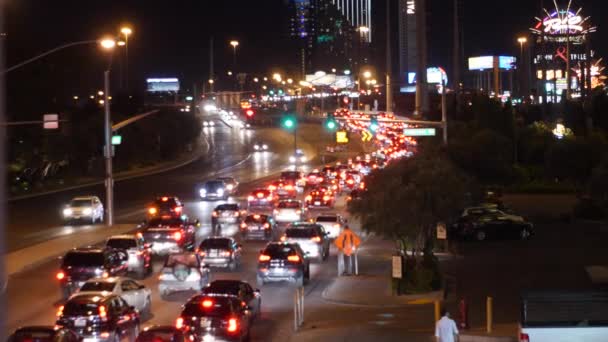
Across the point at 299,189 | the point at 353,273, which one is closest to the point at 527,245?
the point at 353,273

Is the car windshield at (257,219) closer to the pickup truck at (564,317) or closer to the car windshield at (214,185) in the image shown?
the car windshield at (214,185)

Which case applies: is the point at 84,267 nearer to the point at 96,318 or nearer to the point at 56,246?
the point at 96,318

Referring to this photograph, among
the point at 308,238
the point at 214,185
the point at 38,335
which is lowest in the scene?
the point at 308,238

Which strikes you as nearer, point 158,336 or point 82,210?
point 158,336

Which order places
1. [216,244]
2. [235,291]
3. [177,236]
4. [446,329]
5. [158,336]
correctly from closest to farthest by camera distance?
[446,329], [158,336], [235,291], [216,244], [177,236]

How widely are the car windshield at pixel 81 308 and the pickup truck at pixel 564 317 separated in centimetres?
910

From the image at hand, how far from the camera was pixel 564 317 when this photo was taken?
49.8 ft

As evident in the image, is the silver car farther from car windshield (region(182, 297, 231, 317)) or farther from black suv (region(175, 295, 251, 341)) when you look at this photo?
car windshield (region(182, 297, 231, 317))

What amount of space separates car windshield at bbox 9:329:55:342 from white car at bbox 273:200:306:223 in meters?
33.3

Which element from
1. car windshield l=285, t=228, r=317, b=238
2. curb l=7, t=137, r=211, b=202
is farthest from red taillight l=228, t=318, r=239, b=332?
curb l=7, t=137, r=211, b=202

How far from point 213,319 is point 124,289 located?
14.2 ft

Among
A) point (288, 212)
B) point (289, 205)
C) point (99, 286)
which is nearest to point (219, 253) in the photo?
point (99, 286)

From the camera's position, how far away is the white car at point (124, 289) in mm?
23266

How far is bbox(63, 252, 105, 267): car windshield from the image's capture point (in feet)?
92.1
